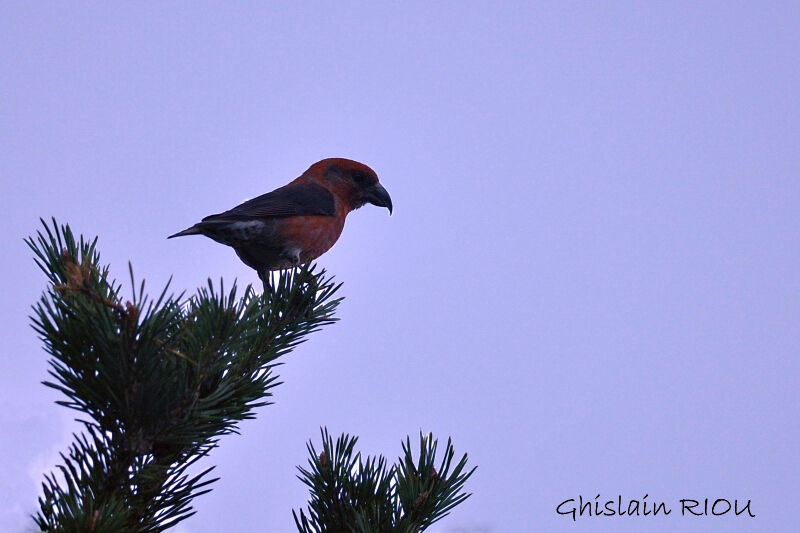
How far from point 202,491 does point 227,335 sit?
0.42m

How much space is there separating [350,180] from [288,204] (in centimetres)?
110

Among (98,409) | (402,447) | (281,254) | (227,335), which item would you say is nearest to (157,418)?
(98,409)

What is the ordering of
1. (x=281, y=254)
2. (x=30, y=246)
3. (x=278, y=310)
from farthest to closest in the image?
(x=281, y=254), (x=278, y=310), (x=30, y=246)

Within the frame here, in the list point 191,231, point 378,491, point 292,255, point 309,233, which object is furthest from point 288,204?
point 378,491

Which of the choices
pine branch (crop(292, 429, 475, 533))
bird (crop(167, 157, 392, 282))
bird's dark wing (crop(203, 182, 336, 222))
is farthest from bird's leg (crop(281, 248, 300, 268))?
pine branch (crop(292, 429, 475, 533))

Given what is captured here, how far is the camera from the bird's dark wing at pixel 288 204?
4851mm

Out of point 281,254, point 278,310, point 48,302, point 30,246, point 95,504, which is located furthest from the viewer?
point 281,254

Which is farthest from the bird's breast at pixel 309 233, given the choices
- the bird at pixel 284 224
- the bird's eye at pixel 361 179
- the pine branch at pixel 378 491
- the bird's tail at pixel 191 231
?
the pine branch at pixel 378 491

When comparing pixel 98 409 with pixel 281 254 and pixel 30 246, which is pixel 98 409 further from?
pixel 281 254

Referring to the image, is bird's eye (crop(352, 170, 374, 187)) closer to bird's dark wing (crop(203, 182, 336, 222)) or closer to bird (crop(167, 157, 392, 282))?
bird (crop(167, 157, 392, 282))

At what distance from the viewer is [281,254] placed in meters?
5.04

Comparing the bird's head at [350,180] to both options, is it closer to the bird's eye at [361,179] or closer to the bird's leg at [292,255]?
the bird's eye at [361,179]

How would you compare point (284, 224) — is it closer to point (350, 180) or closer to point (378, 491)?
point (350, 180)

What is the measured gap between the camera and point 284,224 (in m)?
4.97
